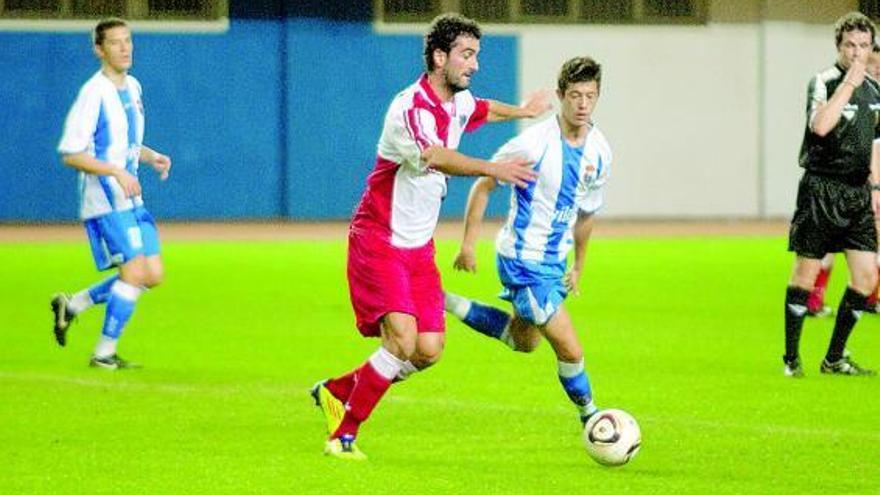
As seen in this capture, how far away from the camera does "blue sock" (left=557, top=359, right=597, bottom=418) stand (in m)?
9.75

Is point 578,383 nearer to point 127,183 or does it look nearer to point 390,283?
point 390,283

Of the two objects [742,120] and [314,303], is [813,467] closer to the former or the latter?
[314,303]

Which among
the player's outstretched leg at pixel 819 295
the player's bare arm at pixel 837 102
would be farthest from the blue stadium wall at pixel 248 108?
the player's bare arm at pixel 837 102

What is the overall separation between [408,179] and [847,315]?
165 inches

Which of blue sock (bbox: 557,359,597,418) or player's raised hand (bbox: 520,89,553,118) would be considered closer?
blue sock (bbox: 557,359,597,418)

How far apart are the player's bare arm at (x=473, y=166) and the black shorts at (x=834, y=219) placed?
12.8ft

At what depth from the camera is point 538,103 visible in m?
10.1

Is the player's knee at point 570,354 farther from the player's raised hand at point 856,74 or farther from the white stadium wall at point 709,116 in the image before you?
the white stadium wall at point 709,116

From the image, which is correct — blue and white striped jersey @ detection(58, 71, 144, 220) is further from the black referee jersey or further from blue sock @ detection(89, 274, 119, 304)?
the black referee jersey

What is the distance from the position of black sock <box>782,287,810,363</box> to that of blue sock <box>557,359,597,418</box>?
10.1ft

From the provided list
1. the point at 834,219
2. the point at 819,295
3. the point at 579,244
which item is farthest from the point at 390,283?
the point at 819,295

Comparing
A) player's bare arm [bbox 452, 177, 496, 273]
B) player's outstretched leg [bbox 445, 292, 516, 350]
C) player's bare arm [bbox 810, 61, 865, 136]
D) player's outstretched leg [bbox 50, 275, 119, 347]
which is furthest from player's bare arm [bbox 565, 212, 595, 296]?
player's outstretched leg [bbox 50, 275, 119, 347]

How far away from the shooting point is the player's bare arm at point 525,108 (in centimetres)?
1006

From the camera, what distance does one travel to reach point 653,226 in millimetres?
31438
